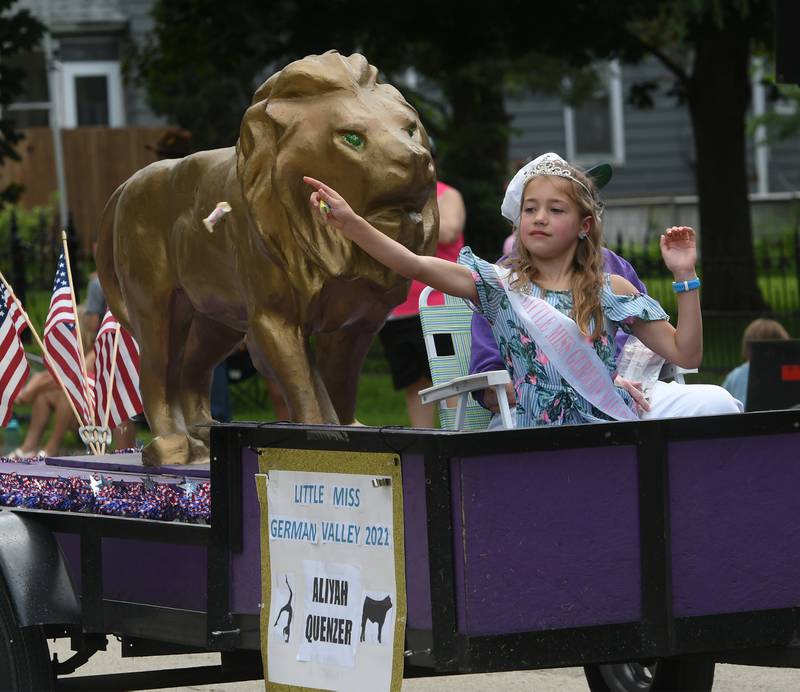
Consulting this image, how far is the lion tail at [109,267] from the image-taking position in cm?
572

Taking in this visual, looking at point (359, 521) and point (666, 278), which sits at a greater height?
point (666, 278)

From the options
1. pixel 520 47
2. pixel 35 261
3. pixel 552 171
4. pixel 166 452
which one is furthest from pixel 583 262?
pixel 35 261

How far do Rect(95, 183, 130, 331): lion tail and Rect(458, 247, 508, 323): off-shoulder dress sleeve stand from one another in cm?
186

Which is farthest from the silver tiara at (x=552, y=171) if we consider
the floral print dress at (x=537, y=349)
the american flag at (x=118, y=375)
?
the american flag at (x=118, y=375)

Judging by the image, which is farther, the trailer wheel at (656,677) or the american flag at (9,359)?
the american flag at (9,359)

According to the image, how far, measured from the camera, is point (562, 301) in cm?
423

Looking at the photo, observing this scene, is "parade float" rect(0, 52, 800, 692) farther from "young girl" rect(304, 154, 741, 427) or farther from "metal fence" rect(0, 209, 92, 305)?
"metal fence" rect(0, 209, 92, 305)

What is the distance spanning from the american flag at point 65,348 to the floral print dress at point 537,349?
2.17m

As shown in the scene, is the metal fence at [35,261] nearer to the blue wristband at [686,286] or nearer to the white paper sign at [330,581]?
the blue wristband at [686,286]

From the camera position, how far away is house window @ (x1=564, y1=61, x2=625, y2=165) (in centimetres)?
3238

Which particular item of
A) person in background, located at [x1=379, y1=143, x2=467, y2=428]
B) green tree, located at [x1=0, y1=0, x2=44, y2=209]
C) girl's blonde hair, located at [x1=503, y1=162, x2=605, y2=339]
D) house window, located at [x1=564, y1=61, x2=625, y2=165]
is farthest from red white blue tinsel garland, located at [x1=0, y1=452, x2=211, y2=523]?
house window, located at [x1=564, y1=61, x2=625, y2=165]

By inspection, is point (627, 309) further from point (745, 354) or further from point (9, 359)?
point (745, 354)

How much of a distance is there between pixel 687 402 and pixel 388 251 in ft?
3.14

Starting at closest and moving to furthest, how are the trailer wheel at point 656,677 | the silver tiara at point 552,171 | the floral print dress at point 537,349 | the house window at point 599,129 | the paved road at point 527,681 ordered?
the floral print dress at point 537,349
the silver tiara at point 552,171
the trailer wheel at point 656,677
the paved road at point 527,681
the house window at point 599,129
